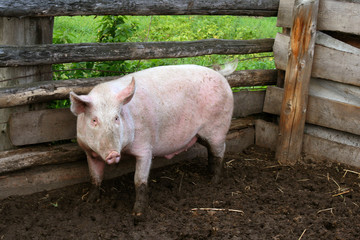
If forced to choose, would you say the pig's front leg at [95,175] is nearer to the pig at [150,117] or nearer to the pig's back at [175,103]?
the pig at [150,117]

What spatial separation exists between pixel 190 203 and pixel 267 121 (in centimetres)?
192

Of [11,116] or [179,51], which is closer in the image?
[11,116]

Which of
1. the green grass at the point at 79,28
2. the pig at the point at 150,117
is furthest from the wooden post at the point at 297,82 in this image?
the green grass at the point at 79,28

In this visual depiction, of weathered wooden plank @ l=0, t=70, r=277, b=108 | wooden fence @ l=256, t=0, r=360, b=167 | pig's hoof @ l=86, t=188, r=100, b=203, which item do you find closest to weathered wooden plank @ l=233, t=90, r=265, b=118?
wooden fence @ l=256, t=0, r=360, b=167

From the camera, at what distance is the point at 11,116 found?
160 inches

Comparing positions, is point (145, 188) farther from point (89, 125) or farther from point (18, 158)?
→ point (18, 158)

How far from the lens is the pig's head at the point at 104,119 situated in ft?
11.7

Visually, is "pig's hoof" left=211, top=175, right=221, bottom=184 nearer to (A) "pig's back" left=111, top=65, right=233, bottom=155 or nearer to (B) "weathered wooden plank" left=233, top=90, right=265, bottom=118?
(A) "pig's back" left=111, top=65, right=233, bottom=155

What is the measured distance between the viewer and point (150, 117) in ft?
13.4

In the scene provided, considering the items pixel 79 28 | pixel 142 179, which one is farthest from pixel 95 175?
pixel 79 28

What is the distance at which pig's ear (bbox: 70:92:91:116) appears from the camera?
351 centimetres

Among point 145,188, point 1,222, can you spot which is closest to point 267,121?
point 145,188

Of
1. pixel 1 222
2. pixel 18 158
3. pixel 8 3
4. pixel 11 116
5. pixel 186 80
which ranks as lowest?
pixel 1 222

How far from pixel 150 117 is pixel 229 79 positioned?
1520 millimetres
